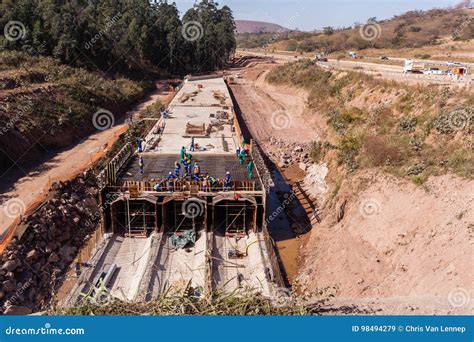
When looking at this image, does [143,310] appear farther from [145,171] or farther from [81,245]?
[145,171]

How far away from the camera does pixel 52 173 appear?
82.7 feet

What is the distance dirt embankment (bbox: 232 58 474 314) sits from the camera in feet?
42.1

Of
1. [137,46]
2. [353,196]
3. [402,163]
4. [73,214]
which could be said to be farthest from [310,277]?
[137,46]

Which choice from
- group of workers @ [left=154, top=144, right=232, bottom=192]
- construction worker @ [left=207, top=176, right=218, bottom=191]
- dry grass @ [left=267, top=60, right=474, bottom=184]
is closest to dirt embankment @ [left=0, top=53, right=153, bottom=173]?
group of workers @ [left=154, top=144, right=232, bottom=192]

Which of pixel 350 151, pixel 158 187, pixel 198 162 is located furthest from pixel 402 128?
pixel 158 187

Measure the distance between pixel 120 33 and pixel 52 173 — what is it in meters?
48.9

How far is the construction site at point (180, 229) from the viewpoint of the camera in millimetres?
16578

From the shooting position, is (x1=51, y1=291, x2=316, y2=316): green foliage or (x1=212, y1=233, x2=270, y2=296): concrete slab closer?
(x1=51, y1=291, x2=316, y2=316): green foliage

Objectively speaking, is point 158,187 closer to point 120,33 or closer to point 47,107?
point 47,107

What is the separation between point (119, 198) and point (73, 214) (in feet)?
13.5

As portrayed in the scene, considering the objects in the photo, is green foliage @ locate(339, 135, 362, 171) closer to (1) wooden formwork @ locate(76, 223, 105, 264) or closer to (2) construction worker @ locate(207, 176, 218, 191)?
(2) construction worker @ locate(207, 176, 218, 191)

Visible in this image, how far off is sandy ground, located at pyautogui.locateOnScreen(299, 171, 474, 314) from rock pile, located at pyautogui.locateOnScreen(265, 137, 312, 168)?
461 inches

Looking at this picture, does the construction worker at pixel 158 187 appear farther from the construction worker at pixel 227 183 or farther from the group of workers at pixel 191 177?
the construction worker at pixel 227 183

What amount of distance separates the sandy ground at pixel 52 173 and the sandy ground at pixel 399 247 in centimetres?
1550
